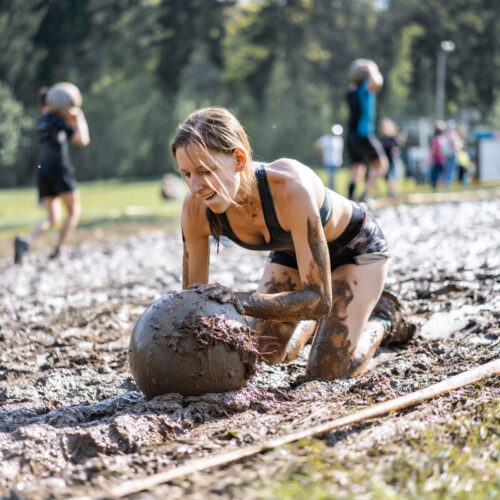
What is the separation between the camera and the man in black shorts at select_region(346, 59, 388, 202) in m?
11.6

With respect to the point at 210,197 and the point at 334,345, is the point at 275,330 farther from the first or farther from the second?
the point at 210,197

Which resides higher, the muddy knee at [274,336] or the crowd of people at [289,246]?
the crowd of people at [289,246]

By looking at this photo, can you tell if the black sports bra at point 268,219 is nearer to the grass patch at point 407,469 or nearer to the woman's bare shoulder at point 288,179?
the woman's bare shoulder at point 288,179

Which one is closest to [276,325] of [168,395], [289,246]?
[289,246]

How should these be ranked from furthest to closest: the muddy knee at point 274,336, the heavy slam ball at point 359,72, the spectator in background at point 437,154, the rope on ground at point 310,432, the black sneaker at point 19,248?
the spectator in background at point 437,154, the heavy slam ball at point 359,72, the black sneaker at point 19,248, the muddy knee at point 274,336, the rope on ground at point 310,432

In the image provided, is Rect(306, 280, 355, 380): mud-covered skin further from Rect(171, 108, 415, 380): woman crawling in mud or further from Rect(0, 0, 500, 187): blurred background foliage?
Rect(0, 0, 500, 187): blurred background foliage

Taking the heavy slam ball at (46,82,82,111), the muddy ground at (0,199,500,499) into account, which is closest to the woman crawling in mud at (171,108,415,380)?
the muddy ground at (0,199,500,499)

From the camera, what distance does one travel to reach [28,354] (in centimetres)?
491

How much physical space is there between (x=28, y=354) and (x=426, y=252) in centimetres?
489

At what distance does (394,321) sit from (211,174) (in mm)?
1987

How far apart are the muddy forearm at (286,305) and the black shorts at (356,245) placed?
80 centimetres

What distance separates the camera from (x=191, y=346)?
3.49 meters

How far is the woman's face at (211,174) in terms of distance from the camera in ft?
11.0

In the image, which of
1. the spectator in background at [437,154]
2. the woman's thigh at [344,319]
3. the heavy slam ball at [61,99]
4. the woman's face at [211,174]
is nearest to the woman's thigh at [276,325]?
the woman's thigh at [344,319]
